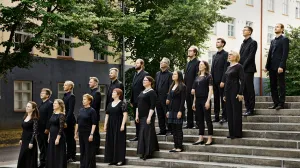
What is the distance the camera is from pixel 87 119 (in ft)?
38.9

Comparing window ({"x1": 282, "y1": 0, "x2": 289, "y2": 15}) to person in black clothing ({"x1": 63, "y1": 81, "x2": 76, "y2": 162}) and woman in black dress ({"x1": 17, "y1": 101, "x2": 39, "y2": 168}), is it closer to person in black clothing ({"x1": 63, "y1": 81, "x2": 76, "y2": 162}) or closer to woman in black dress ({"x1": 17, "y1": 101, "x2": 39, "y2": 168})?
person in black clothing ({"x1": 63, "y1": 81, "x2": 76, "y2": 162})

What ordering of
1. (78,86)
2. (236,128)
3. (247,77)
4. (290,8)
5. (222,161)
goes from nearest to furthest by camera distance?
1. (222,161)
2. (236,128)
3. (247,77)
4. (78,86)
5. (290,8)

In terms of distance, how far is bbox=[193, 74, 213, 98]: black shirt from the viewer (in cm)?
1193

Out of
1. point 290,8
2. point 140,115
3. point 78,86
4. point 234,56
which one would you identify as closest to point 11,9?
point 140,115

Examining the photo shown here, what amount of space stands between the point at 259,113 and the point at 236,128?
169cm

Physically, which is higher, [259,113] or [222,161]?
[259,113]

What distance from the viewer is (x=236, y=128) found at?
1194 cm

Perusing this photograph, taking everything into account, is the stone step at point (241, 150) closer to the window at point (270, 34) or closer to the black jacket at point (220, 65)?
the black jacket at point (220, 65)

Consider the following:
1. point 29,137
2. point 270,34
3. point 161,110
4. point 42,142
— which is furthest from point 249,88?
point 270,34

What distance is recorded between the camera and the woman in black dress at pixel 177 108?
11.8 m

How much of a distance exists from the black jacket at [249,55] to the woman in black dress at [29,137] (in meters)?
5.05

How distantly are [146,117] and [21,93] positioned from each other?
17.4m

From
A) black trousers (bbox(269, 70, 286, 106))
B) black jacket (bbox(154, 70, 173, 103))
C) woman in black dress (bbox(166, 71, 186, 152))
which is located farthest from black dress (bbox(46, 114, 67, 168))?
black trousers (bbox(269, 70, 286, 106))

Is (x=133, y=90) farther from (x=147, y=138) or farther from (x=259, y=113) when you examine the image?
(x=259, y=113)
